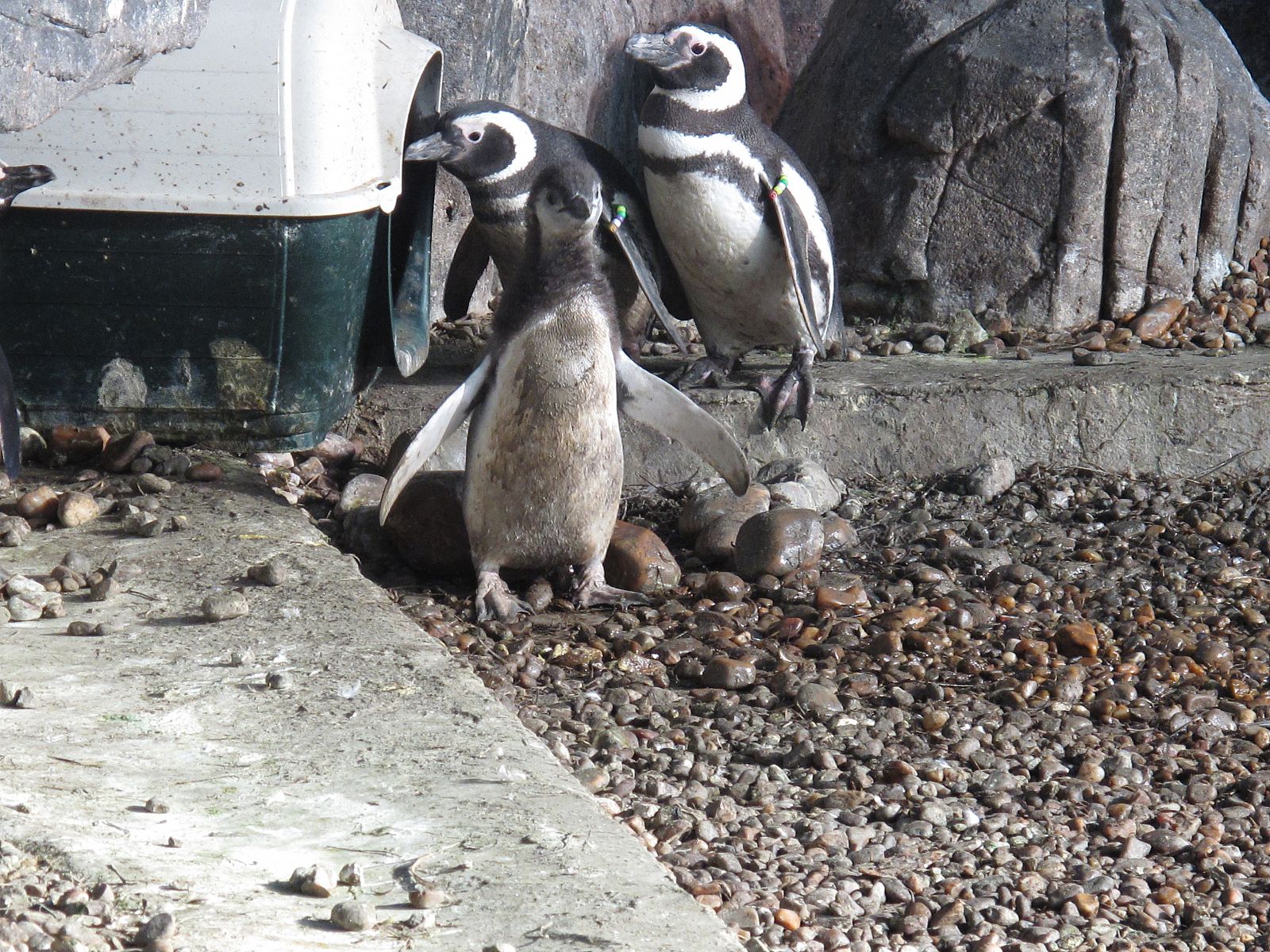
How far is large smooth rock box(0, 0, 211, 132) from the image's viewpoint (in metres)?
1.75

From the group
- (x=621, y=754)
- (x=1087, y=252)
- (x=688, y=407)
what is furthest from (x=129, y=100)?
(x=1087, y=252)

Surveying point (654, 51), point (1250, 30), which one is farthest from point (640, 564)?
point (1250, 30)

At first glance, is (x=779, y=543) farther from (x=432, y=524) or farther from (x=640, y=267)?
(x=640, y=267)

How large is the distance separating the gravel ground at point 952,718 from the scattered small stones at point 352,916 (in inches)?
19.8

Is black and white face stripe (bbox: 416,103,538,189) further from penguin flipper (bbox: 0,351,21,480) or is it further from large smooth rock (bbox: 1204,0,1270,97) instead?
large smooth rock (bbox: 1204,0,1270,97)

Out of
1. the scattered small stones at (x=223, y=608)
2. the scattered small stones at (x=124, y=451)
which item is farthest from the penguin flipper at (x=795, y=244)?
the scattered small stones at (x=223, y=608)

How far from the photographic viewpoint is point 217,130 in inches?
141

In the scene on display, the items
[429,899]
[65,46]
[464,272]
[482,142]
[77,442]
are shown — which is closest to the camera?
[429,899]

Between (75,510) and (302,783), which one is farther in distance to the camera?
(75,510)

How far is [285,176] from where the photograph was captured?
3625 mm

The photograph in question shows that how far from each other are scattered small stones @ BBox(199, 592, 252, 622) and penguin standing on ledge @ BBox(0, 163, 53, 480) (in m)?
0.57

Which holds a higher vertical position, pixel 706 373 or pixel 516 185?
pixel 516 185

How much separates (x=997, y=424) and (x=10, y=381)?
109 inches

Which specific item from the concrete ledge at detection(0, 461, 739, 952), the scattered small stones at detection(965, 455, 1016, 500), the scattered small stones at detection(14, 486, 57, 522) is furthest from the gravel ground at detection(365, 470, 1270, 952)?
the scattered small stones at detection(14, 486, 57, 522)
